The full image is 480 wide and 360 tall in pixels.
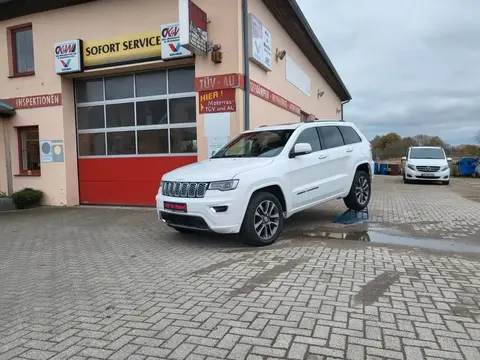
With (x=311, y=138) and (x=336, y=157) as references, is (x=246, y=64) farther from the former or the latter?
(x=336, y=157)

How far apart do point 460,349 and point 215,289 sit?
228 centimetres

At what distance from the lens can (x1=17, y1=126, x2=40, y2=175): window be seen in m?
12.2

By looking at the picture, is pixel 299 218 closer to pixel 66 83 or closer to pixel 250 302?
pixel 250 302

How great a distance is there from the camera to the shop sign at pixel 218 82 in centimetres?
916

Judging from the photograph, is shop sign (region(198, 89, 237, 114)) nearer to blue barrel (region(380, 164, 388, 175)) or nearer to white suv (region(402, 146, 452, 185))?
white suv (region(402, 146, 452, 185))

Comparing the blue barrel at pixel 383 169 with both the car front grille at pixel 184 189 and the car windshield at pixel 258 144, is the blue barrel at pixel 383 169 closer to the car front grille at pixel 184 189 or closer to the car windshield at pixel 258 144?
the car windshield at pixel 258 144

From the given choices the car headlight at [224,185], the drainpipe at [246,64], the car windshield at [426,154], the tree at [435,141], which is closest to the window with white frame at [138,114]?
the drainpipe at [246,64]

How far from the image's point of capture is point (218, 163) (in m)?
6.41

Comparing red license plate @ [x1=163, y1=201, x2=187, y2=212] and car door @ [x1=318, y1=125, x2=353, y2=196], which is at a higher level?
car door @ [x1=318, y1=125, x2=353, y2=196]

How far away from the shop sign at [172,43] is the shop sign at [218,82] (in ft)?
2.41

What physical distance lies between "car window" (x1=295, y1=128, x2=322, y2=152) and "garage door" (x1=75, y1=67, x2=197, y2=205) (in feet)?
12.8

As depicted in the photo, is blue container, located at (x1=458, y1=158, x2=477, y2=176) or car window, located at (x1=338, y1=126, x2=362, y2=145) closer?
car window, located at (x1=338, y1=126, x2=362, y2=145)

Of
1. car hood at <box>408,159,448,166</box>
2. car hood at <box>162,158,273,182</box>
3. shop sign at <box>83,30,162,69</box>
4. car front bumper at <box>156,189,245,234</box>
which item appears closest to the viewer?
car front bumper at <box>156,189,245,234</box>

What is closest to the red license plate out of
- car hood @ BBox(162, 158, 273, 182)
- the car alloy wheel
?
car hood @ BBox(162, 158, 273, 182)
